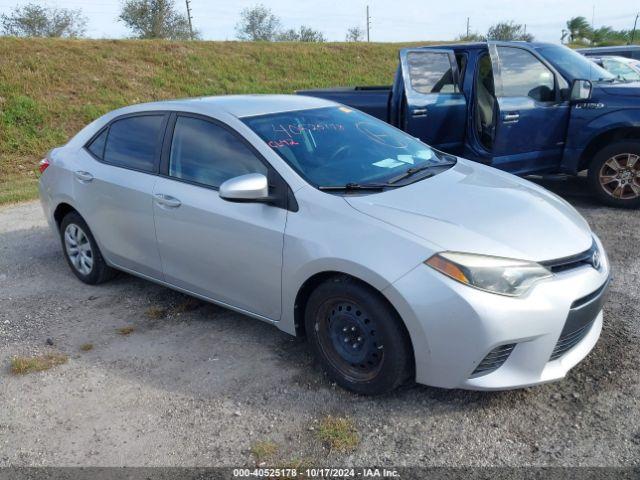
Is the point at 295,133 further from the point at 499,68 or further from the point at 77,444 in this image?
the point at 499,68

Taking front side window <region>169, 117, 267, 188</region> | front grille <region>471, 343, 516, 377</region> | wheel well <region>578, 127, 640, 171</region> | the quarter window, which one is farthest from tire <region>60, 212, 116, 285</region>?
wheel well <region>578, 127, 640, 171</region>

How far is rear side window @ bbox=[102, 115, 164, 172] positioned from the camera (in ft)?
14.0

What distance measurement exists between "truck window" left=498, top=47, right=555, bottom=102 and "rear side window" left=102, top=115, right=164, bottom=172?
4070 mm

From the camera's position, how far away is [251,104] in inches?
163

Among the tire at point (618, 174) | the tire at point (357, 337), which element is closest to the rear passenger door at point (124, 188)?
the tire at point (357, 337)

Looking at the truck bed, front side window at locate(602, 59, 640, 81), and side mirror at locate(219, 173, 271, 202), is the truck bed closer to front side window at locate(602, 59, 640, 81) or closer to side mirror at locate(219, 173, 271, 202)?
front side window at locate(602, 59, 640, 81)

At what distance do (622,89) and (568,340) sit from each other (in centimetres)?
449

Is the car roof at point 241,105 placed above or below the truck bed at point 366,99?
above

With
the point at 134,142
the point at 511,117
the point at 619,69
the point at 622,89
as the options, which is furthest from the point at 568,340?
the point at 619,69

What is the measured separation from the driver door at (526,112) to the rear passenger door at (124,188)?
3.90m

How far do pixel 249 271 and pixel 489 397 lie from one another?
5.05 feet

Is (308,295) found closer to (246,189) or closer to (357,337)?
(357,337)

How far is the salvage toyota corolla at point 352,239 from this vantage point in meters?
2.86

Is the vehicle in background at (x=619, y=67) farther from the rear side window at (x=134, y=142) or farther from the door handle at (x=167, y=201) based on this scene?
Result: the door handle at (x=167, y=201)
